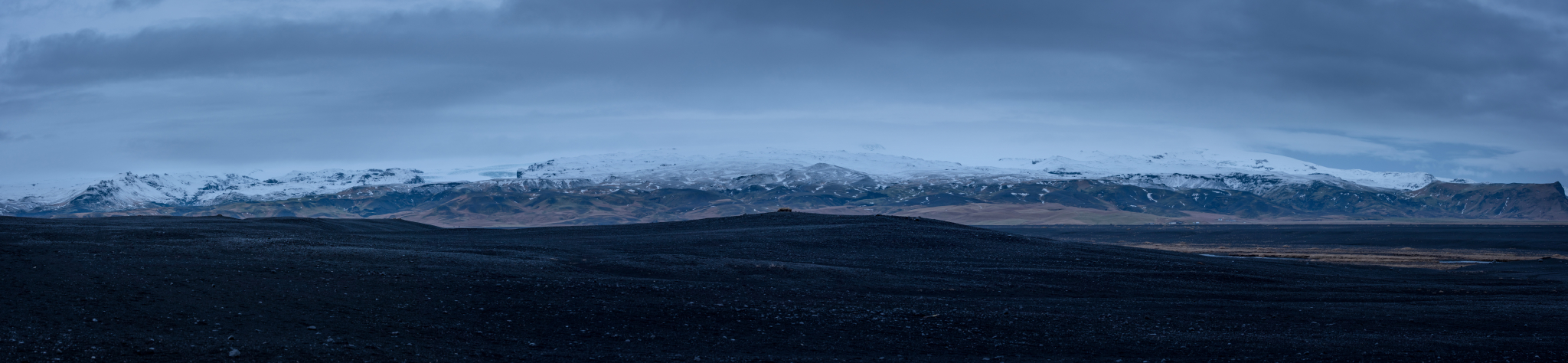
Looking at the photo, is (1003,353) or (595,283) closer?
(1003,353)

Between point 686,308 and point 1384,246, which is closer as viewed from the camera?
point 686,308

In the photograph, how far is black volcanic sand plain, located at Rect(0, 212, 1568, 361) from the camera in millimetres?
17094

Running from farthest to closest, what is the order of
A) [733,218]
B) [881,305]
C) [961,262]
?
[733,218] → [961,262] → [881,305]

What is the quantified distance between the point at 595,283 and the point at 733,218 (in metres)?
41.1

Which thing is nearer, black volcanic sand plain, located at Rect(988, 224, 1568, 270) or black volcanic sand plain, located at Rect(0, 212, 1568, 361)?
black volcanic sand plain, located at Rect(0, 212, 1568, 361)

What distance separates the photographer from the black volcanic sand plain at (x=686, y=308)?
1709 cm

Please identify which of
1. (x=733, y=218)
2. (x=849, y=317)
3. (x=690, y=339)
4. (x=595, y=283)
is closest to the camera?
(x=690, y=339)

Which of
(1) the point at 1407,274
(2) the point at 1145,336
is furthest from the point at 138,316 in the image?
(1) the point at 1407,274

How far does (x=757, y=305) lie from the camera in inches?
922

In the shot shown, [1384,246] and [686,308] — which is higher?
[1384,246]

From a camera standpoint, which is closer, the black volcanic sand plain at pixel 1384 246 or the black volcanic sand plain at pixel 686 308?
the black volcanic sand plain at pixel 686 308

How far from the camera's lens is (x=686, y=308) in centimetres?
2238

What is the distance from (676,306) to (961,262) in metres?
20.2

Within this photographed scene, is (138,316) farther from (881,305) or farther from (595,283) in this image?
(881,305)
